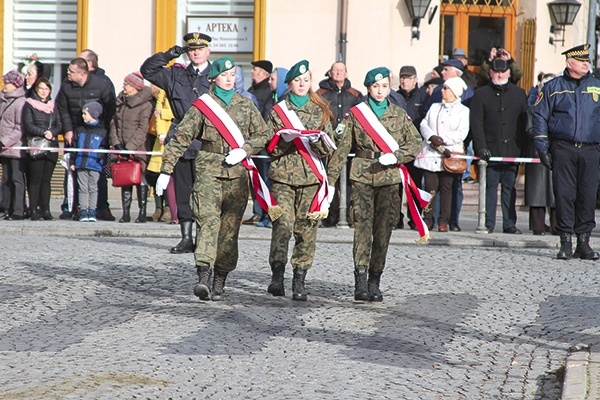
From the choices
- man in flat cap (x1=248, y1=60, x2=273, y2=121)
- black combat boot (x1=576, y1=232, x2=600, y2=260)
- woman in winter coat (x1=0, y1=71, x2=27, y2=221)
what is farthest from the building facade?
black combat boot (x1=576, y1=232, x2=600, y2=260)

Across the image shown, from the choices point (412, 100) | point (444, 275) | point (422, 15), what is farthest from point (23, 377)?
point (422, 15)

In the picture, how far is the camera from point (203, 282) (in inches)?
386

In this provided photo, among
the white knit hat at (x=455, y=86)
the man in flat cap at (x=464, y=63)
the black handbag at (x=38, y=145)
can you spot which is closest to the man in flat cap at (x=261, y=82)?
the white knit hat at (x=455, y=86)

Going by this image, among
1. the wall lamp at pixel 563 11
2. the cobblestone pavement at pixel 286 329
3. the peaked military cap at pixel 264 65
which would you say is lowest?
the cobblestone pavement at pixel 286 329

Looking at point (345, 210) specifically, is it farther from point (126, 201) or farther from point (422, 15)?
point (422, 15)

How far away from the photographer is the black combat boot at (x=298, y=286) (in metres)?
10.2

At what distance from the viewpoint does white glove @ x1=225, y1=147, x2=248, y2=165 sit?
32.3 feet

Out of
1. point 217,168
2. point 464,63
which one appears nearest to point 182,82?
point 217,168

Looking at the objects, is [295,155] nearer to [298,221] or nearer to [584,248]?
[298,221]

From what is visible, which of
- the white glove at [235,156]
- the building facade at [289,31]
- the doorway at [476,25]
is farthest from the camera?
the doorway at [476,25]

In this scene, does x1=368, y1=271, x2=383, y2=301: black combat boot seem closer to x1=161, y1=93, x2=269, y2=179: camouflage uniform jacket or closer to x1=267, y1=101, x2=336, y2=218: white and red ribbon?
x1=267, y1=101, x2=336, y2=218: white and red ribbon

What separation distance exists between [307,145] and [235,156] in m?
0.65

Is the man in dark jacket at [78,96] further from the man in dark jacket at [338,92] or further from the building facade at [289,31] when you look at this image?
the building facade at [289,31]

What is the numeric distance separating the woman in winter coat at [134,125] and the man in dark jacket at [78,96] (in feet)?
1.08
